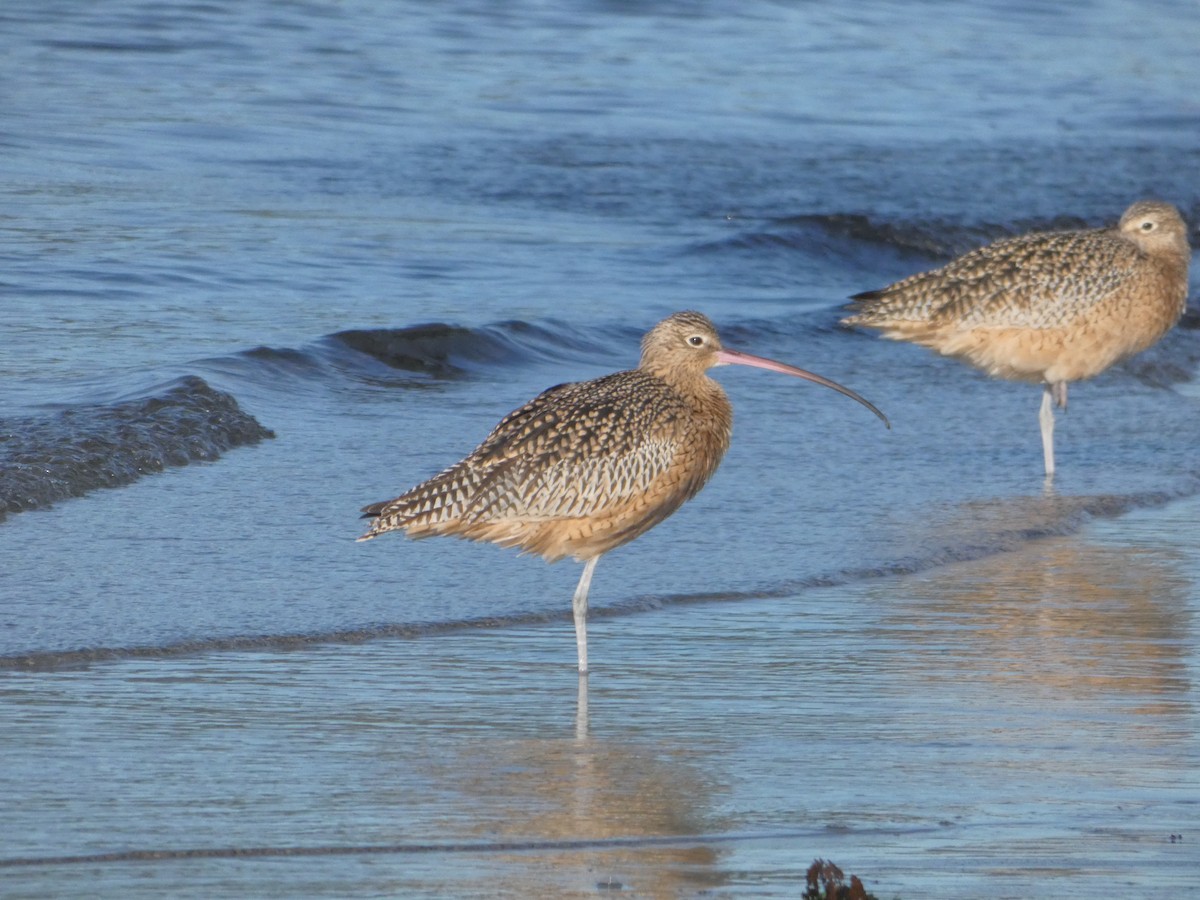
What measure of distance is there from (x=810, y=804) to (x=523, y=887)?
850 mm

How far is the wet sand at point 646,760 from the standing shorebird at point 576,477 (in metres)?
0.31

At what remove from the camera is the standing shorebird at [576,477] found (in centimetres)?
633

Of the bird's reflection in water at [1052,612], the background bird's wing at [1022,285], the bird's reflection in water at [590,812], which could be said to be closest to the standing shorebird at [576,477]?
the bird's reflection in water at [1052,612]

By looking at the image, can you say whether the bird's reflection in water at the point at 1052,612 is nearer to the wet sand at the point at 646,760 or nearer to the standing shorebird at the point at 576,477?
the wet sand at the point at 646,760

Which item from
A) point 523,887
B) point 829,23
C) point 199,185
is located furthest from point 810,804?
point 829,23

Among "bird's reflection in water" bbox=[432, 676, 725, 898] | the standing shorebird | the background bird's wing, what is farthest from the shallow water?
the background bird's wing

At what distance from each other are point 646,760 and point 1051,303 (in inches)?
215

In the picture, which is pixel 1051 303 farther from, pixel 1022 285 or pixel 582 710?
pixel 582 710

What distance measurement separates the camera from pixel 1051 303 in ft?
32.7

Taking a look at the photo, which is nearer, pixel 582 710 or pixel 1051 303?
pixel 582 710

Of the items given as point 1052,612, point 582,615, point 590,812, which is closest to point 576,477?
point 582,615

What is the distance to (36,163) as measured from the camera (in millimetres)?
14578

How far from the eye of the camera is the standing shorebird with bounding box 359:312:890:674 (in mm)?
6328

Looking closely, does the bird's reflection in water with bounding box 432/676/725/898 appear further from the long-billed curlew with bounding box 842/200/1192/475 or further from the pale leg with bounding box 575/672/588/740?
the long-billed curlew with bounding box 842/200/1192/475
